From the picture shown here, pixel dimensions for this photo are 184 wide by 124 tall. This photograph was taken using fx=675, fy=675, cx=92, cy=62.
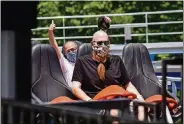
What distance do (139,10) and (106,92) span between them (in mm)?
17211

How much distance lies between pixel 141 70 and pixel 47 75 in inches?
35.7

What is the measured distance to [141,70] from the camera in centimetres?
646

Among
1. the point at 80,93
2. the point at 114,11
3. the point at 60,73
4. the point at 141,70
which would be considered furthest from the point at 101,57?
the point at 114,11

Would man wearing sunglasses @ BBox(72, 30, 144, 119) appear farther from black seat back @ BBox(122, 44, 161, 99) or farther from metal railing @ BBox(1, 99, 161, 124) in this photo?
metal railing @ BBox(1, 99, 161, 124)

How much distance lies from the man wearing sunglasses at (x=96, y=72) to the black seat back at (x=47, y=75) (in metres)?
0.59

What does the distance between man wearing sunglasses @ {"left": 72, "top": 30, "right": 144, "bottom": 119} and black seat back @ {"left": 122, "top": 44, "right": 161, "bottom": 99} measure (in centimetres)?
65

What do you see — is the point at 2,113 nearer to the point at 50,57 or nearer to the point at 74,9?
the point at 50,57

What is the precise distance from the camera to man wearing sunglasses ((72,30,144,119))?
5.60 m

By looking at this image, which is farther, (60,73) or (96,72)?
(60,73)

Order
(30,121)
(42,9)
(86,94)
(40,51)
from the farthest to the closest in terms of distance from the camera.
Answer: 1. (42,9)
2. (40,51)
3. (86,94)
4. (30,121)

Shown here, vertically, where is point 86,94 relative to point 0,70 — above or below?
below

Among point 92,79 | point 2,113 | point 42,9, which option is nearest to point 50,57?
point 92,79

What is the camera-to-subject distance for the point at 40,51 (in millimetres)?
6285

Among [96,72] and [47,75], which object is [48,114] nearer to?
[96,72]
